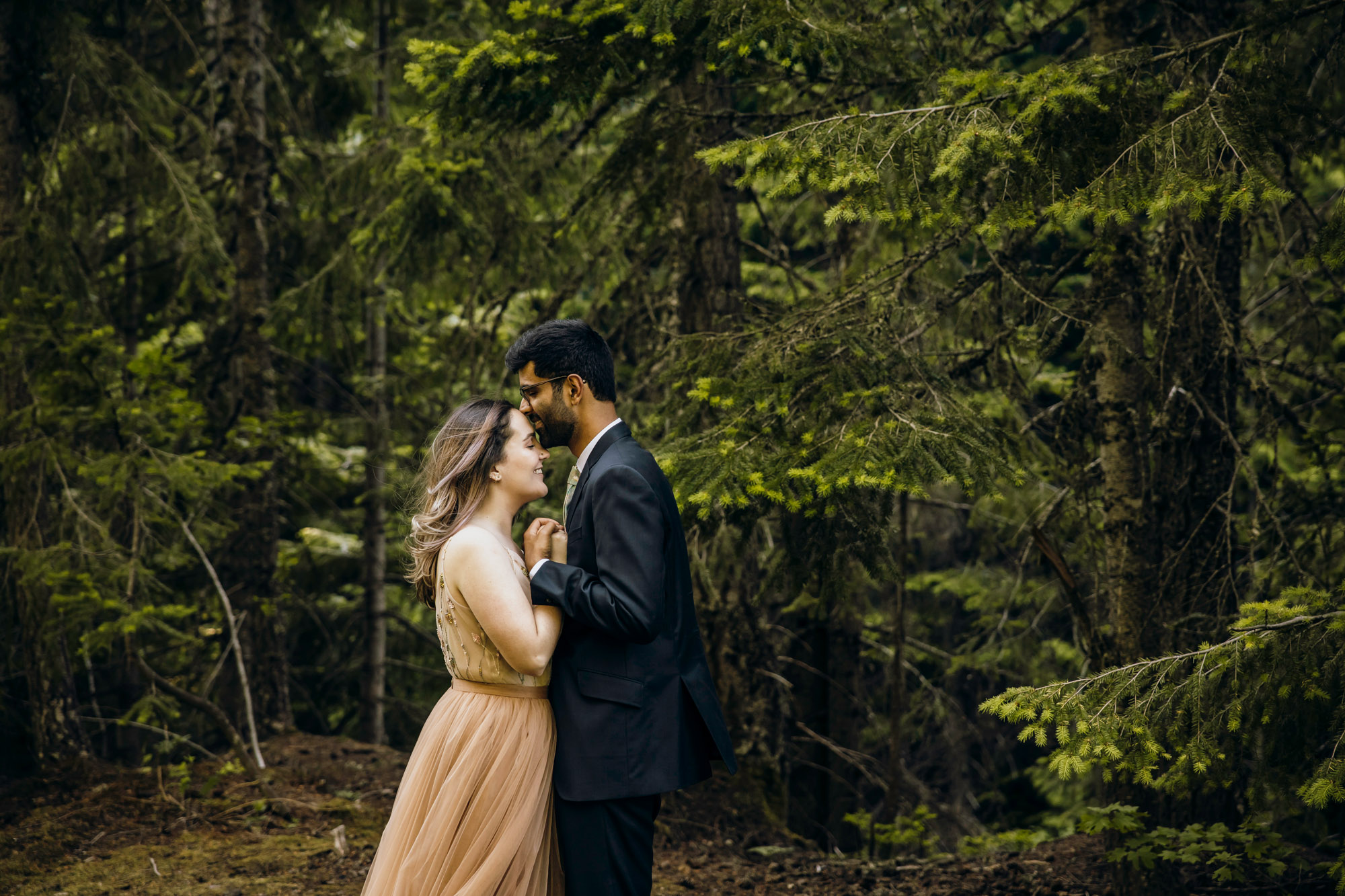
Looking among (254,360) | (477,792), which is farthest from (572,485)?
(254,360)

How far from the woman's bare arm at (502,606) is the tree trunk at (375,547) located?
782 centimetres

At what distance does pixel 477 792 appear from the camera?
3.00 metres

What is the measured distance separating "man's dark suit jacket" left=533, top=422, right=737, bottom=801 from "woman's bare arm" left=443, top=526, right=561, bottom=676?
0.22ft

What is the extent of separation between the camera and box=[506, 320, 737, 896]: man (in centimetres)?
284

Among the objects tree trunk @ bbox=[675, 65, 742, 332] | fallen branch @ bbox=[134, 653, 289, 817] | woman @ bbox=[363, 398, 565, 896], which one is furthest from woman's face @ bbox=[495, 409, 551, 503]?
fallen branch @ bbox=[134, 653, 289, 817]

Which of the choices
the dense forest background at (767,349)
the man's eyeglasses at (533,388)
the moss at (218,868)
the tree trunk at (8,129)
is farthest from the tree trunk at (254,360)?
the man's eyeglasses at (533,388)

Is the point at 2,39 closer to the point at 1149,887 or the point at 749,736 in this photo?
the point at 749,736

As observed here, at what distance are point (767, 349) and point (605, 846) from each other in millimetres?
2426

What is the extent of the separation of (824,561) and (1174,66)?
8.70 ft

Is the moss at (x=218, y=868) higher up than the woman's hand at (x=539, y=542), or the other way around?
the woman's hand at (x=539, y=542)

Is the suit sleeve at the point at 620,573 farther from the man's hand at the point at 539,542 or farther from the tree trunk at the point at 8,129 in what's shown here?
the tree trunk at the point at 8,129

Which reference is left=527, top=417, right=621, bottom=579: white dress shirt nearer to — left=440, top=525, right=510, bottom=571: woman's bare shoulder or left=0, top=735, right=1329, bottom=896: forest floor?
left=440, top=525, right=510, bottom=571: woman's bare shoulder

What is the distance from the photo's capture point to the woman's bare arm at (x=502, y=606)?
2869 millimetres

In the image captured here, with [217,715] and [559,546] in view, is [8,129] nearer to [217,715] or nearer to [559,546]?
[217,715]
